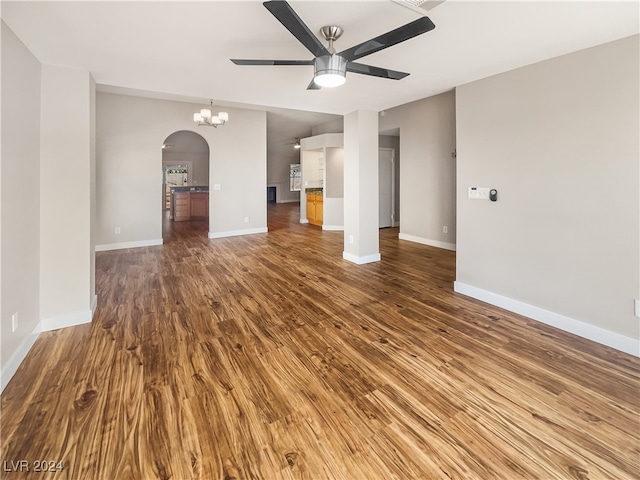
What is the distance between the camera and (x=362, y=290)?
3.83 m

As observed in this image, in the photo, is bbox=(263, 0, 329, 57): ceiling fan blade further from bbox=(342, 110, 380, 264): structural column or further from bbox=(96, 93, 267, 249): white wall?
bbox=(96, 93, 267, 249): white wall

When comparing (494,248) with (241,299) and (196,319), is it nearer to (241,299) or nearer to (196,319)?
(241,299)

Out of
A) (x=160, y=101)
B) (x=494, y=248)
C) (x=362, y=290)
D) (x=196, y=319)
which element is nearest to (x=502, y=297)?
(x=494, y=248)

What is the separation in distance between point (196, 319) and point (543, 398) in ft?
9.23

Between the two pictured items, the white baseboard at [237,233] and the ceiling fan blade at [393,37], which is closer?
the ceiling fan blade at [393,37]

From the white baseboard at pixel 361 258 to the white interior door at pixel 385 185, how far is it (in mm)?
3316

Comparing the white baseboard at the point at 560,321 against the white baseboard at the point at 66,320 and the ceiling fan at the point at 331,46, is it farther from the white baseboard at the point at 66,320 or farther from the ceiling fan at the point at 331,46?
the white baseboard at the point at 66,320

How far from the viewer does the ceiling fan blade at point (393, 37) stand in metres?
1.74

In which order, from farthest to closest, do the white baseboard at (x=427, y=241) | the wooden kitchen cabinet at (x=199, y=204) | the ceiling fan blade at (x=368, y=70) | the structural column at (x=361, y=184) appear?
1. the wooden kitchen cabinet at (x=199, y=204)
2. the white baseboard at (x=427, y=241)
3. the structural column at (x=361, y=184)
4. the ceiling fan blade at (x=368, y=70)

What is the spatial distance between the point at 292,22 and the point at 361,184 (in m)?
3.27

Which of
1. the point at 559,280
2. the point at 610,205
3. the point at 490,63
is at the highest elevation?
the point at 490,63

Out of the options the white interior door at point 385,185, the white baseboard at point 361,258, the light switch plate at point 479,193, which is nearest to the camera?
the light switch plate at point 479,193

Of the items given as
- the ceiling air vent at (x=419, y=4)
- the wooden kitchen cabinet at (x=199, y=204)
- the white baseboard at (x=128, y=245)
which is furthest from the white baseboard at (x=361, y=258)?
the wooden kitchen cabinet at (x=199, y=204)

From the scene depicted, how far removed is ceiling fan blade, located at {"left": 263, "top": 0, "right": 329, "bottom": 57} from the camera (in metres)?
1.55
